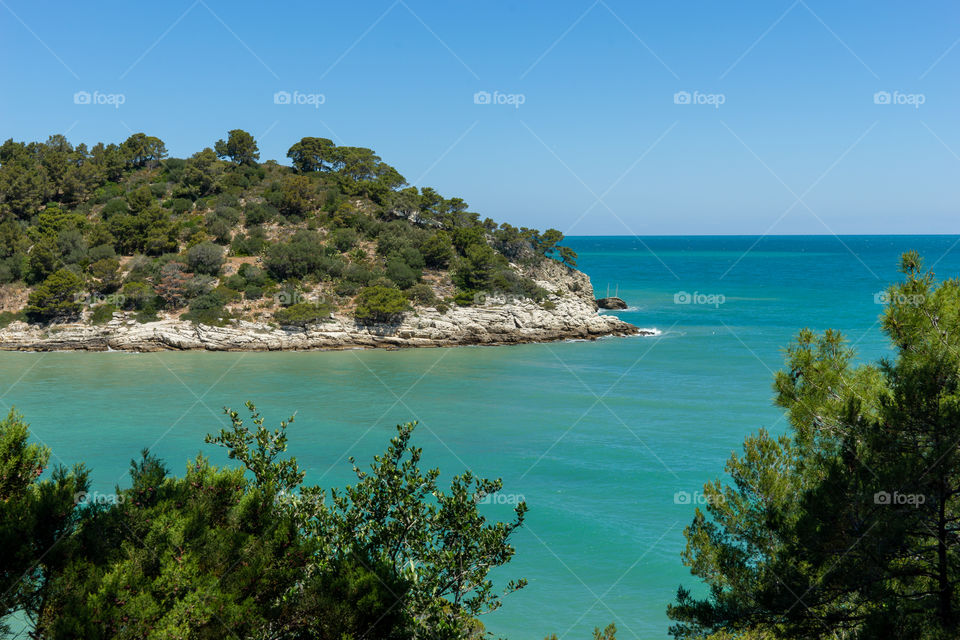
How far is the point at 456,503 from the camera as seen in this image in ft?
19.3

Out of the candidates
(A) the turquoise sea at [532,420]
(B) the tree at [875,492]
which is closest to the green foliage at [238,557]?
(B) the tree at [875,492]

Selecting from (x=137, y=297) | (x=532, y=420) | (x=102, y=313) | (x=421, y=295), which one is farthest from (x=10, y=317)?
(x=532, y=420)

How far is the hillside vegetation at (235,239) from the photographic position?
42.2 m

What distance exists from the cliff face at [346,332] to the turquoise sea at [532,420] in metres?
1.61

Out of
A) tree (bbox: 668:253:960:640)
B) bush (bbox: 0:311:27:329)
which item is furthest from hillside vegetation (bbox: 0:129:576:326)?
A: tree (bbox: 668:253:960:640)

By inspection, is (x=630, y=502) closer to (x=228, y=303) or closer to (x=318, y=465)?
(x=318, y=465)

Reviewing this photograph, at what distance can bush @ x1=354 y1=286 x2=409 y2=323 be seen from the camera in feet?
137

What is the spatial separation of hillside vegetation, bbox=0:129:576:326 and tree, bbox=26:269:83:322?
9 centimetres

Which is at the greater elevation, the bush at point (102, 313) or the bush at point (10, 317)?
the bush at point (102, 313)

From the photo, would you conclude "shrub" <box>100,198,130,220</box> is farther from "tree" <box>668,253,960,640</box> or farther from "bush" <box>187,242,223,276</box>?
"tree" <box>668,253,960,640</box>

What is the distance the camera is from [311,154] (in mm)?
62531

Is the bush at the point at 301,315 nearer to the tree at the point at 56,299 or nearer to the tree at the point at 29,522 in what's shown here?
the tree at the point at 56,299

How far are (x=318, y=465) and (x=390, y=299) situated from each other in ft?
71.5

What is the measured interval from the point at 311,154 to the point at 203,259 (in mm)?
21382
